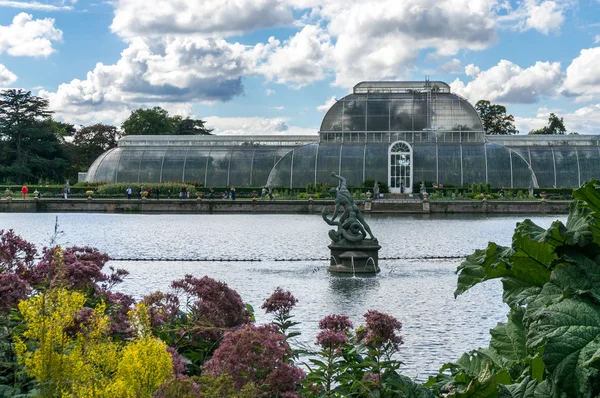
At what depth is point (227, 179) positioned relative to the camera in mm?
66125

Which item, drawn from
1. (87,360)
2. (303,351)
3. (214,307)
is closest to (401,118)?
(214,307)

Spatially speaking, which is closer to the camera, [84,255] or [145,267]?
[84,255]

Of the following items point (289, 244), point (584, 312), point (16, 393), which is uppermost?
point (289, 244)

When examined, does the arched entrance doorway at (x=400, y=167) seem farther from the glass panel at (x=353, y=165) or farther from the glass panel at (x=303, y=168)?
the glass panel at (x=303, y=168)

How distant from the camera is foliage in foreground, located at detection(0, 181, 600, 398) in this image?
2.67m

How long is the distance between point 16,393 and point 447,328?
8898 millimetres

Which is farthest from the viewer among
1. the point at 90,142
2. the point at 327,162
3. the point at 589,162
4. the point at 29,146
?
the point at 90,142

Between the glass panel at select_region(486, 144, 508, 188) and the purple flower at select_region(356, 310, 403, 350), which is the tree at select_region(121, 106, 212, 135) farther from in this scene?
the purple flower at select_region(356, 310, 403, 350)

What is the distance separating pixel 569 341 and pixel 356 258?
632 inches

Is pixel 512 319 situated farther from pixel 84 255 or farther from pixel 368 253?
pixel 368 253

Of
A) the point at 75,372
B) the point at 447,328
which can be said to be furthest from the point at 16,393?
the point at 447,328

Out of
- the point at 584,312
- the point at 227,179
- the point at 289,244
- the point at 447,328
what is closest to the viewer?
the point at 584,312

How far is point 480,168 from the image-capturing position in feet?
200

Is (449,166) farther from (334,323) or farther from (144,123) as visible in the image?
(334,323)
